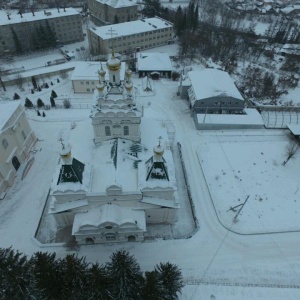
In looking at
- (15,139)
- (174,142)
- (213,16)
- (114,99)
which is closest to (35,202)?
(15,139)

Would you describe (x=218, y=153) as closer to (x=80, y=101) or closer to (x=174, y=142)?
(x=174, y=142)

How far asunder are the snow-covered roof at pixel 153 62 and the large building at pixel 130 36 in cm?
939

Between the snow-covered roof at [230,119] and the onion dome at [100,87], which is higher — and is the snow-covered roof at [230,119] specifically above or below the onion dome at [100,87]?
below

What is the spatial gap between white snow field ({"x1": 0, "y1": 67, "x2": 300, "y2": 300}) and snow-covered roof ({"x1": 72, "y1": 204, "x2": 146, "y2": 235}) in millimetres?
3339

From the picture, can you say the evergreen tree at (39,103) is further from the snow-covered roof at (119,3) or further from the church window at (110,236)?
the snow-covered roof at (119,3)

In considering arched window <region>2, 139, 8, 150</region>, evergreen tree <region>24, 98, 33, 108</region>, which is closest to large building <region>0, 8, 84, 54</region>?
evergreen tree <region>24, 98, 33, 108</region>

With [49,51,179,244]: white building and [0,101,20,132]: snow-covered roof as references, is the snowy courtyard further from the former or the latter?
[0,101,20,132]: snow-covered roof

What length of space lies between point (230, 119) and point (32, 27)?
5755cm

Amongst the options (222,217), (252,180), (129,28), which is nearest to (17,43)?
(129,28)

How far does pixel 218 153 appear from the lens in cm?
3772

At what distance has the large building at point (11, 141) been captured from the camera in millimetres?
31000

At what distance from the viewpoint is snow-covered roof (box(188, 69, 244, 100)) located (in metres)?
43.9

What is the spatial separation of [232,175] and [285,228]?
881cm

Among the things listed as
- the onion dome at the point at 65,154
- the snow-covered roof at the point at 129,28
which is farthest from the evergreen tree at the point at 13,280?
the snow-covered roof at the point at 129,28
